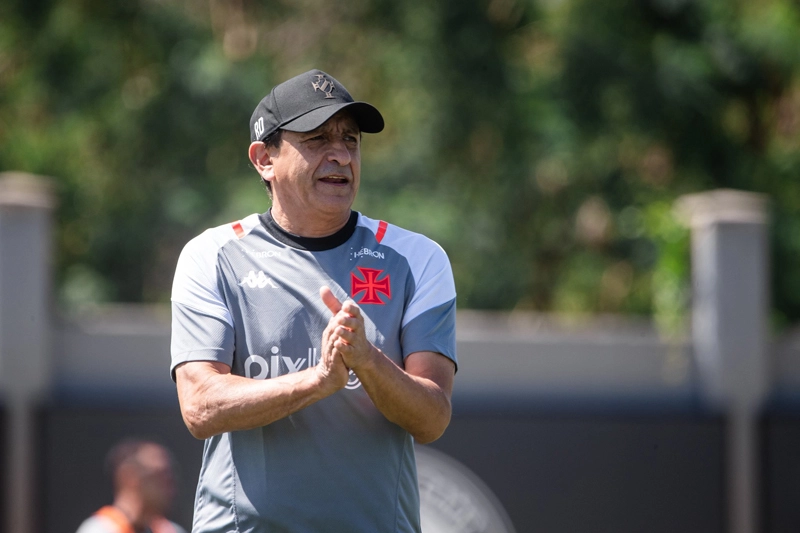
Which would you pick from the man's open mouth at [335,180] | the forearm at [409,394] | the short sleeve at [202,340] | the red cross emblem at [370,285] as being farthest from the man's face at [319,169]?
the forearm at [409,394]

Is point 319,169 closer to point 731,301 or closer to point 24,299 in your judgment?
point 24,299

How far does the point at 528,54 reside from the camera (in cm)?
1431

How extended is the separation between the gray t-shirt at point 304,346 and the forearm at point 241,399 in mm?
85

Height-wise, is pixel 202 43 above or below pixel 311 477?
above

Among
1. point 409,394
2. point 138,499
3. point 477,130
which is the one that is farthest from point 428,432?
point 477,130

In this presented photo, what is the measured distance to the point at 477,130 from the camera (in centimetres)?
1319

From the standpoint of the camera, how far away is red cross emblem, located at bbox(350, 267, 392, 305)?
7.82 feet

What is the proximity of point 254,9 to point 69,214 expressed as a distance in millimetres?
3986

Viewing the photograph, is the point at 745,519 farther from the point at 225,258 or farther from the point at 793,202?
the point at 225,258

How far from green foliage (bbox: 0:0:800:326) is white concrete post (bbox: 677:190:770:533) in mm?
2955

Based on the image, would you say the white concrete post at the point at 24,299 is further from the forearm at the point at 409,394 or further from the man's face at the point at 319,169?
the forearm at the point at 409,394

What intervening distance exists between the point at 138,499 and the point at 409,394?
385cm

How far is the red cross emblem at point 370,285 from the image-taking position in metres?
2.38

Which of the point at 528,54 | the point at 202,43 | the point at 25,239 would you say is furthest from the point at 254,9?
the point at 25,239
